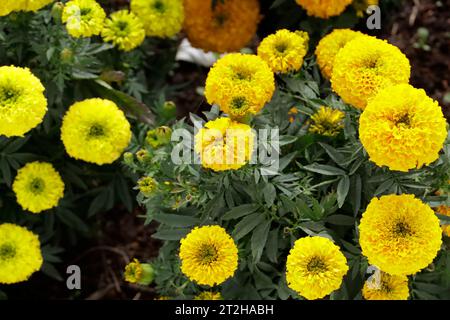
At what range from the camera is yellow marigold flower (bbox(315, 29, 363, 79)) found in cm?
178

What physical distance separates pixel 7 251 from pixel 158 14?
0.88 m

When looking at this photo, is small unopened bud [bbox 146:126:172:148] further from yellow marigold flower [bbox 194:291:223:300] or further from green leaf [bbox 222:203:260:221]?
yellow marigold flower [bbox 194:291:223:300]

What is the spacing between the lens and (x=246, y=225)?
166 centimetres

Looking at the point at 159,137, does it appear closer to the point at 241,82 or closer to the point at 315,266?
the point at 241,82

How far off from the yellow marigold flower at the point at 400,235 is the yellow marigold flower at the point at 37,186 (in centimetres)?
98

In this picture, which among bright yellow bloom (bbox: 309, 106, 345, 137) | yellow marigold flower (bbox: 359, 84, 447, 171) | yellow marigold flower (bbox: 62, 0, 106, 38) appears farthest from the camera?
yellow marigold flower (bbox: 62, 0, 106, 38)

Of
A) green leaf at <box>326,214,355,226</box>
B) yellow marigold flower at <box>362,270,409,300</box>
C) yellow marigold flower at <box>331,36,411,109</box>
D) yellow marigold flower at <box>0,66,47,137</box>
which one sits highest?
yellow marigold flower at <box>331,36,411,109</box>

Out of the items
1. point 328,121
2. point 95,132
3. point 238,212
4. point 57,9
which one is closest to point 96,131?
point 95,132

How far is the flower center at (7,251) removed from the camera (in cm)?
193

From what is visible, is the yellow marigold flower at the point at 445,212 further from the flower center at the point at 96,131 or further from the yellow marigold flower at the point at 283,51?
the flower center at the point at 96,131

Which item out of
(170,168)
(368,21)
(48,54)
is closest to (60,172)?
(48,54)

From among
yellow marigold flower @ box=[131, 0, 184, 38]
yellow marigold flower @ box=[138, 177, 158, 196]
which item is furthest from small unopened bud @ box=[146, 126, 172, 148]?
yellow marigold flower @ box=[131, 0, 184, 38]

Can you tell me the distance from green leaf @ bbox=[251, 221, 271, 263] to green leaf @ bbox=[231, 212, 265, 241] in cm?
1

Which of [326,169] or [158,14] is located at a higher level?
[158,14]
